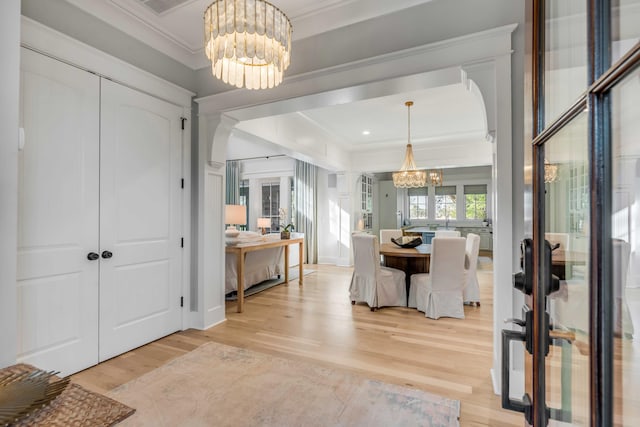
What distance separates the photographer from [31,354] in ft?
6.77

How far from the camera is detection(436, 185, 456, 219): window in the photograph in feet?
31.7

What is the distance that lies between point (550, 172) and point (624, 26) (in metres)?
0.32

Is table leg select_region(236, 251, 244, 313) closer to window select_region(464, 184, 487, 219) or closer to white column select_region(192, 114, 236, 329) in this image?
white column select_region(192, 114, 236, 329)

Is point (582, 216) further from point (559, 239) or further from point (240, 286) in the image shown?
point (240, 286)

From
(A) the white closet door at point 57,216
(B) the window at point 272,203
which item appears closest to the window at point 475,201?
(B) the window at point 272,203

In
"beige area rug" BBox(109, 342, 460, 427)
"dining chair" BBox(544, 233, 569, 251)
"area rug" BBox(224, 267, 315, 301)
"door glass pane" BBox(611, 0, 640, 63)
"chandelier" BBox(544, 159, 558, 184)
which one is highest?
"door glass pane" BBox(611, 0, 640, 63)

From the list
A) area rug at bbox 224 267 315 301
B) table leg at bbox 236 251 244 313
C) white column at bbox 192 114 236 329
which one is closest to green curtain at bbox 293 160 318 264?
area rug at bbox 224 267 315 301

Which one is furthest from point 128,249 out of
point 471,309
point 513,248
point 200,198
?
point 471,309

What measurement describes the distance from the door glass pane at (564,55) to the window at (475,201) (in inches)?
382

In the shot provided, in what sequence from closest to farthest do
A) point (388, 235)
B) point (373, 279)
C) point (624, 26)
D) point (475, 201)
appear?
point (624, 26) → point (373, 279) → point (388, 235) → point (475, 201)

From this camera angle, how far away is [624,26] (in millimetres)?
368

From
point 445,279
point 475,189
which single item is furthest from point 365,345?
point 475,189

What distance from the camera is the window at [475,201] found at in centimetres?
930

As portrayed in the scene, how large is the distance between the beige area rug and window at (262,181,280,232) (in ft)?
18.8
